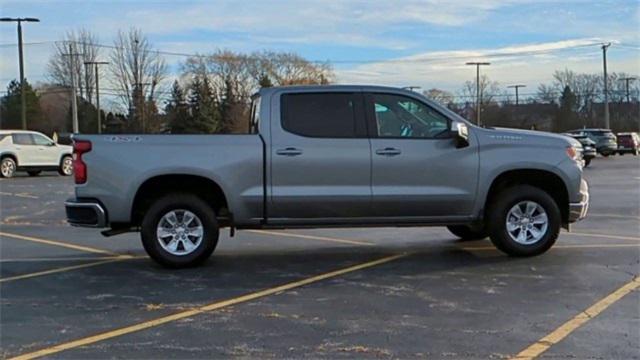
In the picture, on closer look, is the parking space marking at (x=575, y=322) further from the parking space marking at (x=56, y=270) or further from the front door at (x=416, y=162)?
the parking space marking at (x=56, y=270)

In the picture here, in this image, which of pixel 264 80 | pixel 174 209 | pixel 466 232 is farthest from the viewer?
pixel 264 80

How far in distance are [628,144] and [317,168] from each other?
4603 cm

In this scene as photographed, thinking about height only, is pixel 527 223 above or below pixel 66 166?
below

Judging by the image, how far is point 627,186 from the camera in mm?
18812

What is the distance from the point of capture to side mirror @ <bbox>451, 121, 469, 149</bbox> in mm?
7785

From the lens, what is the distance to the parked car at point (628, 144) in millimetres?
48438

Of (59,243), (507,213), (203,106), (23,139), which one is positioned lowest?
(59,243)

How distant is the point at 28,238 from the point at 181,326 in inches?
229

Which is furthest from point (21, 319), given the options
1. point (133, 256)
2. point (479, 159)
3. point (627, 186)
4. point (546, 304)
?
point (627, 186)

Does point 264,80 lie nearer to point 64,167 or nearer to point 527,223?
point 64,167

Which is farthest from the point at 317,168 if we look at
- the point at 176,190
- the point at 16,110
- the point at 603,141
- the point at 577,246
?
the point at 16,110

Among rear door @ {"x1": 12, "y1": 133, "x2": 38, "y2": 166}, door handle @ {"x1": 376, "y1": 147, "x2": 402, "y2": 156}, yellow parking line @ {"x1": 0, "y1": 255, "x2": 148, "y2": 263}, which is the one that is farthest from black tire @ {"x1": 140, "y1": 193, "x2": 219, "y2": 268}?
rear door @ {"x1": 12, "y1": 133, "x2": 38, "y2": 166}

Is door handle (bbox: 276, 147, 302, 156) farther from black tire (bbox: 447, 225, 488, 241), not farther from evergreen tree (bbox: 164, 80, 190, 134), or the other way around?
evergreen tree (bbox: 164, 80, 190, 134)

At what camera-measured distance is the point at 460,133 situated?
780 cm
